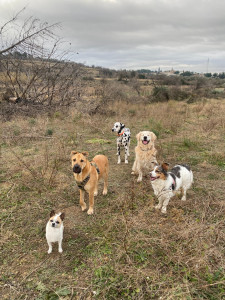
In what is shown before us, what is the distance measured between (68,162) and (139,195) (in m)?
3.16

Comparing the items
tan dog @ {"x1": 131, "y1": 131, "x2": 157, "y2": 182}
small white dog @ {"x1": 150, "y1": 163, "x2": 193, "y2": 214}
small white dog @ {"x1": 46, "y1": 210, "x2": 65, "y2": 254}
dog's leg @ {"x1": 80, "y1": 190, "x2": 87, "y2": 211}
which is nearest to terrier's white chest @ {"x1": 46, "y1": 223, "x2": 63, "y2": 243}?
small white dog @ {"x1": 46, "y1": 210, "x2": 65, "y2": 254}

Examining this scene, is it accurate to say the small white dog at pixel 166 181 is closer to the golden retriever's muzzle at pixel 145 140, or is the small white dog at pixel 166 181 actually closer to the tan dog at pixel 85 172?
the tan dog at pixel 85 172

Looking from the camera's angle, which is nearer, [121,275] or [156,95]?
[121,275]

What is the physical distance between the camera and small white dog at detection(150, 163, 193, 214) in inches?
167

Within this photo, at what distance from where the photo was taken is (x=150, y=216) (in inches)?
166

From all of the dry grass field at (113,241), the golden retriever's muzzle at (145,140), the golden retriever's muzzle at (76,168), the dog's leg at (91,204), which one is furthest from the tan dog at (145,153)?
the golden retriever's muzzle at (76,168)

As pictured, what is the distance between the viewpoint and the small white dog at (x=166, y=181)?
167 inches

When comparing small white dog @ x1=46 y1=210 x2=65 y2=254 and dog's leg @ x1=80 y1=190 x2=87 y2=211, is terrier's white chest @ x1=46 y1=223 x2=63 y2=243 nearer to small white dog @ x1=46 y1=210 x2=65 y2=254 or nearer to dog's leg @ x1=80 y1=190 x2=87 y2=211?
small white dog @ x1=46 y1=210 x2=65 y2=254

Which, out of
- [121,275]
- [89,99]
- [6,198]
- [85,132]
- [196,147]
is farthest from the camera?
[89,99]

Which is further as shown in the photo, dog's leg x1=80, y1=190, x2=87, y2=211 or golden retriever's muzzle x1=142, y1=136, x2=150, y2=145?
golden retriever's muzzle x1=142, y1=136, x2=150, y2=145

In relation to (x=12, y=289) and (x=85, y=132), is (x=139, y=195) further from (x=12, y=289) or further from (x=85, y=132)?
(x=85, y=132)

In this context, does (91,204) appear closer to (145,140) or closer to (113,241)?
(113,241)

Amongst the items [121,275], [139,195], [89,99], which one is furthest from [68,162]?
[89,99]

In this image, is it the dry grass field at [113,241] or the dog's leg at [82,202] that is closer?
the dry grass field at [113,241]
